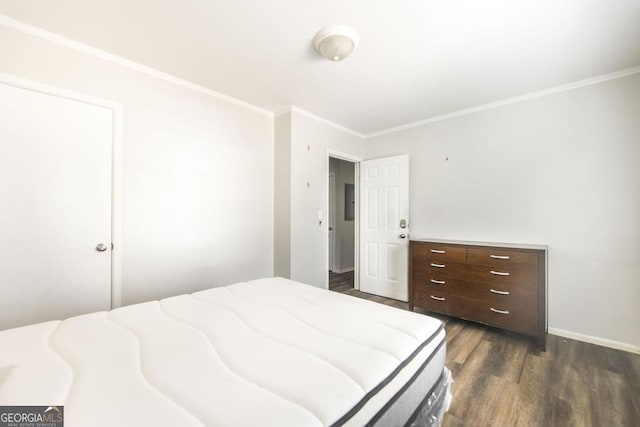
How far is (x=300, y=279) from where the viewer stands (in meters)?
3.01

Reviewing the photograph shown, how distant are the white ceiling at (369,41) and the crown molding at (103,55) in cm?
6

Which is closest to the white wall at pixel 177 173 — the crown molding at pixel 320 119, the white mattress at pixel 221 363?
the crown molding at pixel 320 119

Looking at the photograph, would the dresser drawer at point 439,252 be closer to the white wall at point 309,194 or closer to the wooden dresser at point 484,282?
the wooden dresser at point 484,282

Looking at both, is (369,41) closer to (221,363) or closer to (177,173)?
(177,173)

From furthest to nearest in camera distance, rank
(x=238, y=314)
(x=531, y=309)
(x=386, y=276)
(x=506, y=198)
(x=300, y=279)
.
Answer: (x=386, y=276) → (x=300, y=279) → (x=506, y=198) → (x=531, y=309) → (x=238, y=314)

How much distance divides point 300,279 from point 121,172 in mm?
2013

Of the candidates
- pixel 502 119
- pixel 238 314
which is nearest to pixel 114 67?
pixel 238 314

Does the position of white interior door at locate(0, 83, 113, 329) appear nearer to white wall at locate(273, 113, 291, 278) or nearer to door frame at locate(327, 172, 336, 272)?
white wall at locate(273, 113, 291, 278)

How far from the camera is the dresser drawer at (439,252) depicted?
2.64 meters

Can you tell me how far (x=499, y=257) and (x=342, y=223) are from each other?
→ 3034 mm

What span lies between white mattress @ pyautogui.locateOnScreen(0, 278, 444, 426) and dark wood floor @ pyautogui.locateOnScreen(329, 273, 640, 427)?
73 centimetres

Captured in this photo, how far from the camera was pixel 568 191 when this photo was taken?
2.42 m

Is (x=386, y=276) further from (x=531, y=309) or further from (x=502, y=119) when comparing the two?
(x=502, y=119)

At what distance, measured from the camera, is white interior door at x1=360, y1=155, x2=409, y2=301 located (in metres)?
3.45
